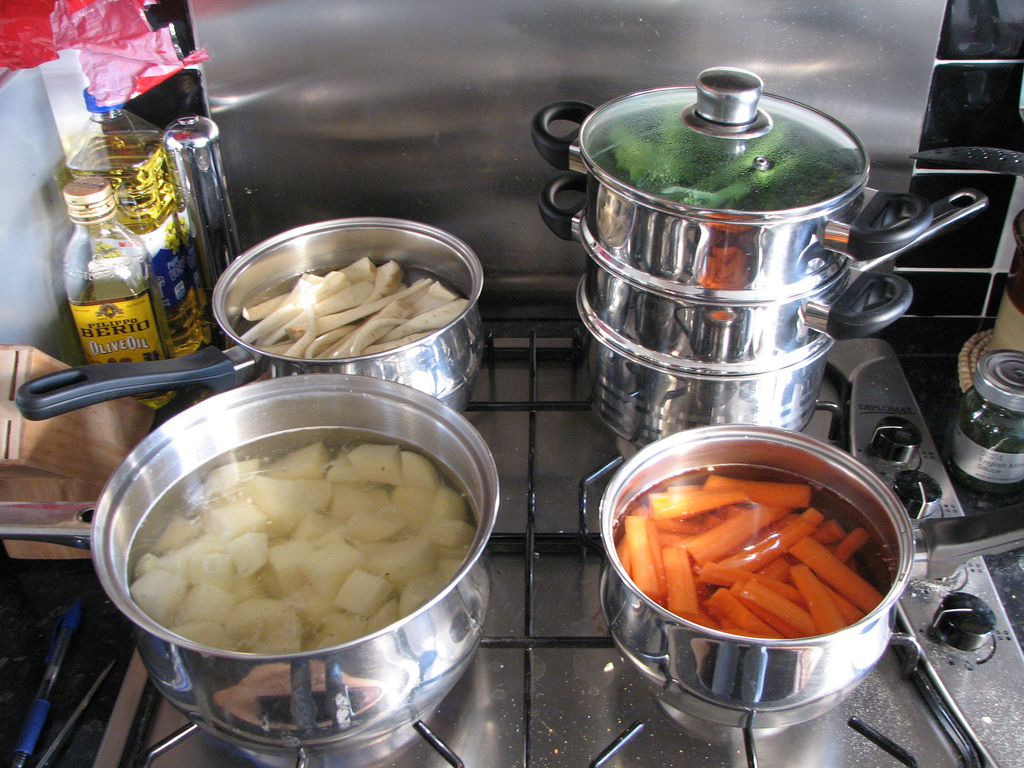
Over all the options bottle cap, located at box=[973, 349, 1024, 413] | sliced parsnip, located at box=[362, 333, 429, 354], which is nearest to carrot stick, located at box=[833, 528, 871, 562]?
bottle cap, located at box=[973, 349, 1024, 413]

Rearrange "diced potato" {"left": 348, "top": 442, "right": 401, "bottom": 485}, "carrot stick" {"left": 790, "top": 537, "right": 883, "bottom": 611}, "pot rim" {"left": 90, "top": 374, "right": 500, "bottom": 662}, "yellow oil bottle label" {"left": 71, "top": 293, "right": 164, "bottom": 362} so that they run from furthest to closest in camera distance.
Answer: "yellow oil bottle label" {"left": 71, "top": 293, "right": 164, "bottom": 362} → "diced potato" {"left": 348, "top": 442, "right": 401, "bottom": 485} → "carrot stick" {"left": 790, "top": 537, "right": 883, "bottom": 611} → "pot rim" {"left": 90, "top": 374, "right": 500, "bottom": 662}

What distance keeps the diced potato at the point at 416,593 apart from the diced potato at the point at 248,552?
4.8 inches

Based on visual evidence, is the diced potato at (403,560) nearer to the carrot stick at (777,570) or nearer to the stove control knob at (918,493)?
the carrot stick at (777,570)

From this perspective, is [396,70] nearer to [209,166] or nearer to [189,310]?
[209,166]

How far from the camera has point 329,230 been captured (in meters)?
0.93

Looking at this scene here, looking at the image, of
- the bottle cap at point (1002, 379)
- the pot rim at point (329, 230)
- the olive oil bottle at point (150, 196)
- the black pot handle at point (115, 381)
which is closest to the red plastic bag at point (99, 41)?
the olive oil bottle at point (150, 196)

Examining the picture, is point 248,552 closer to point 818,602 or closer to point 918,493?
point 818,602

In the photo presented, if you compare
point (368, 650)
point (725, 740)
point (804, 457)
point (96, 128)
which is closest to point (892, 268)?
point (804, 457)

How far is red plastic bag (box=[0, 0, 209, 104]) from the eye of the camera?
31.0 inches

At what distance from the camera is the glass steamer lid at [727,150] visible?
662mm

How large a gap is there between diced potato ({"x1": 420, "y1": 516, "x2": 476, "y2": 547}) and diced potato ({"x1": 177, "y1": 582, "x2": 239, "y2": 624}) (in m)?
0.16

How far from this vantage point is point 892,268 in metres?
1.00

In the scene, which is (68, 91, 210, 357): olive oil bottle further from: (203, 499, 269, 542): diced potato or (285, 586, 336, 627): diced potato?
(285, 586, 336, 627): diced potato

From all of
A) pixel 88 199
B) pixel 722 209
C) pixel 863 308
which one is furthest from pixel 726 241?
pixel 88 199
